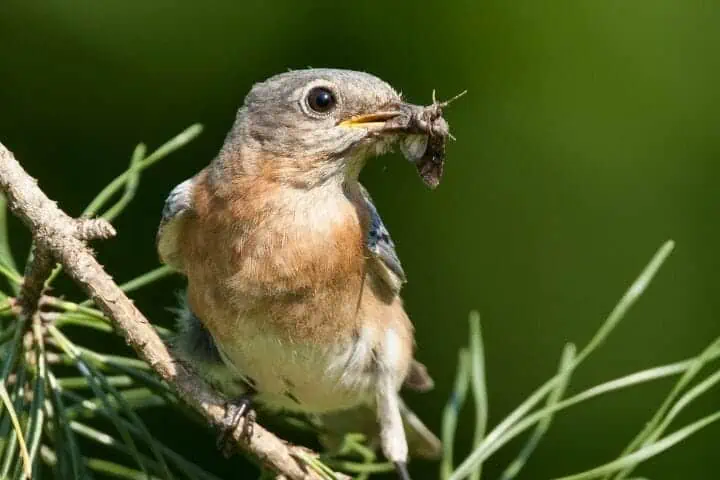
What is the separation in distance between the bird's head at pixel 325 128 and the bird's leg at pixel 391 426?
2.14ft

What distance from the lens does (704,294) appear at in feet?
14.6

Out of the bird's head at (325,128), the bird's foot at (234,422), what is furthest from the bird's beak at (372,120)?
the bird's foot at (234,422)

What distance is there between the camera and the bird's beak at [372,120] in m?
3.26

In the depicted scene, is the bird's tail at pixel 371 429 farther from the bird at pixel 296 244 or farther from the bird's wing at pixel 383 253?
the bird's wing at pixel 383 253

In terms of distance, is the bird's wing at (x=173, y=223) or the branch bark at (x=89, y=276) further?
the bird's wing at (x=173, y=223)

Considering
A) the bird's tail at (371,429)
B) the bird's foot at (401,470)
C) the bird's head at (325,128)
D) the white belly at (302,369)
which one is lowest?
the bird's foot at (401,470)

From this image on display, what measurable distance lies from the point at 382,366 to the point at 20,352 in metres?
1.22

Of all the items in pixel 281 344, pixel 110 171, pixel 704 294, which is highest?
pixel 110 171

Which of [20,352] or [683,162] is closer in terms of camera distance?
[20,352]

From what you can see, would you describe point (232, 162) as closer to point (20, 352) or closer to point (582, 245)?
point (20, 352)

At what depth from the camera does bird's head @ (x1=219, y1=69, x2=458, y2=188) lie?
3.22m

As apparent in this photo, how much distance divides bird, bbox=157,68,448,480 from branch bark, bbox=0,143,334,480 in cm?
38

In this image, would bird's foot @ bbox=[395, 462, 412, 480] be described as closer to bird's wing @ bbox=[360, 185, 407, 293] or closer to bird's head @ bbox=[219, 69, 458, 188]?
bird's wing @ bbox=[360, 185, 407, 293]

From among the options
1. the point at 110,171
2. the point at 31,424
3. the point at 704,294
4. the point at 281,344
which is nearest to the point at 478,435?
the point at 281,344
